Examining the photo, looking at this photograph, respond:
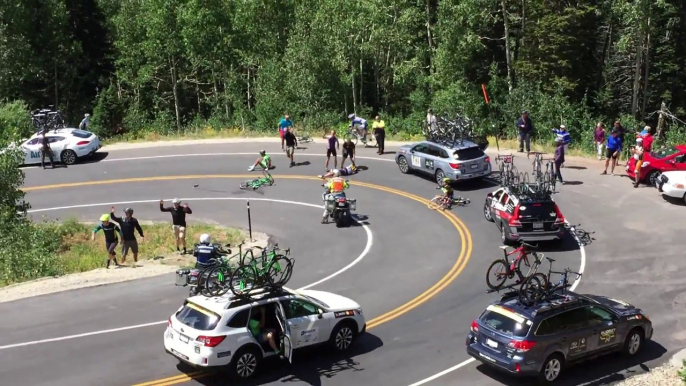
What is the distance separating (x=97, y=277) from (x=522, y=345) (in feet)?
41.8

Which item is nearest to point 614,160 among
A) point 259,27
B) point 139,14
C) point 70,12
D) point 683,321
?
point 683,321

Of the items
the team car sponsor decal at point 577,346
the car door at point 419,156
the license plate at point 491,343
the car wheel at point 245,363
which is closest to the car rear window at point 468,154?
the car door at point 419,156

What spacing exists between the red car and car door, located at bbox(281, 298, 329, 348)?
1822 cm

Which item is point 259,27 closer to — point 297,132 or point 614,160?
point 297,132

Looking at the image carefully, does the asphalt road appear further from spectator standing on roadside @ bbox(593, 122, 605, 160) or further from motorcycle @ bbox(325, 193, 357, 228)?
spectator standing on roadside @ bbox(593, 122, 605, 160)

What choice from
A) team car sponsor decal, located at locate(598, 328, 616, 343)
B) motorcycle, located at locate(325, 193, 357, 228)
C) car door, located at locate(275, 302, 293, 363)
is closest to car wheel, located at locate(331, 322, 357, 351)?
car door, located at locate(275, 302, 293, 363)

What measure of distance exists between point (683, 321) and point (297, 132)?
26725mm

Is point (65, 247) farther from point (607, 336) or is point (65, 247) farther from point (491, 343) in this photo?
point (607, 336)

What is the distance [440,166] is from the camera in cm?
3073

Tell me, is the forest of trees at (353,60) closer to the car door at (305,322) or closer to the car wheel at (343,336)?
Result: the car wheel at (343,336)

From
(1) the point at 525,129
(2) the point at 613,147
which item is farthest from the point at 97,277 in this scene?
(2) the point at 613,147

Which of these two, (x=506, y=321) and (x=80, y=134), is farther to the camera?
(x=80, y=134)

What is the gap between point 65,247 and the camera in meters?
28.0

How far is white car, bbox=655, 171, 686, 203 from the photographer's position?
27203 mm
